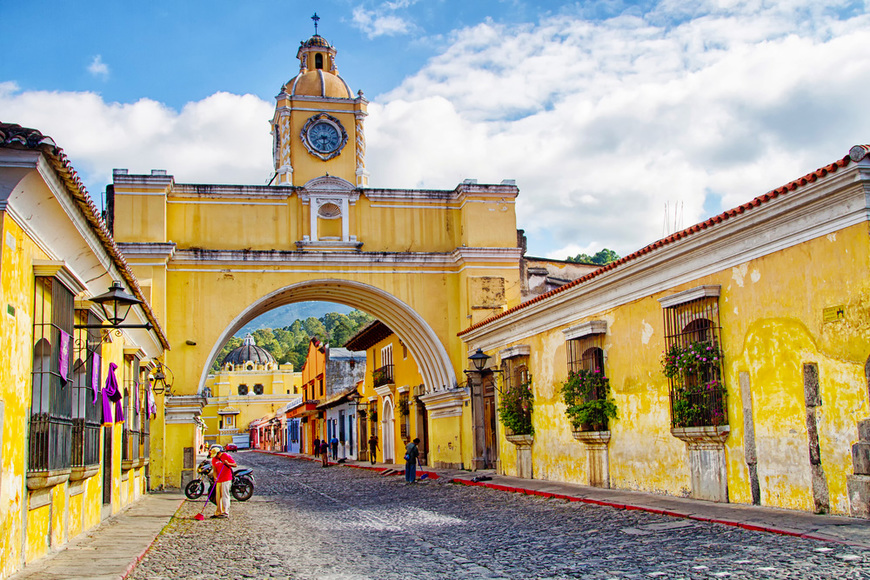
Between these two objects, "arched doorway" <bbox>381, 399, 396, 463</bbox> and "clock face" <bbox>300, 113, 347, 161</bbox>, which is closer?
"clock face" <bbox>300, 113, 347, 161</bbox>

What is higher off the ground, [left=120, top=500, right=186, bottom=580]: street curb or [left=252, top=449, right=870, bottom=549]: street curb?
[left=252, top=449, right=870, bottom=549]: street curb

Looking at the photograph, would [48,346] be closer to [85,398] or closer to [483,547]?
[85,398]

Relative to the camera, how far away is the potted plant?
46.5 feet

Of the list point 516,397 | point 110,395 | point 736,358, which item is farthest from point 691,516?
point 516,397

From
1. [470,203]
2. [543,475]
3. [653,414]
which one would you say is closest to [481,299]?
[470,203]

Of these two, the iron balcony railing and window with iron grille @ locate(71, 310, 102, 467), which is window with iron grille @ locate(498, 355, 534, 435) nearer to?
window with iron grille @ locate(71, 310, 102, 467)

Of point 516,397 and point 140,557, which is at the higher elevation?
point 516,397

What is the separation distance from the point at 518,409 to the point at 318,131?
31.1 ft

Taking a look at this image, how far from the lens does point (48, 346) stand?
7.83 m

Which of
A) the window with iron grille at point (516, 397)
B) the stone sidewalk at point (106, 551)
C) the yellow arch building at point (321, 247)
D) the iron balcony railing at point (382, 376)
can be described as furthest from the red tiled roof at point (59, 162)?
the iron balcony railing at point (382, 376)

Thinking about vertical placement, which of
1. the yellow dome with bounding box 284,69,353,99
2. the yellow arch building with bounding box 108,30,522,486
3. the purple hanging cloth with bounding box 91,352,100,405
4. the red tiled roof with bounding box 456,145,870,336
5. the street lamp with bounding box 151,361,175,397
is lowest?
the purple hanging cloth with bounding box 91,352,100,405

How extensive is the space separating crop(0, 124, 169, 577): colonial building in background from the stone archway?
35.7 ft

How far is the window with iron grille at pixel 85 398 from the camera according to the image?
909cm

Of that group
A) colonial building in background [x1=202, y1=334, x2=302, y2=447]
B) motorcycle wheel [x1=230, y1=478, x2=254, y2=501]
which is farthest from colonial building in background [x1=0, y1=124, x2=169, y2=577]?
colonial building in background [x1=202, y1=334, x2=302, y2=447]
